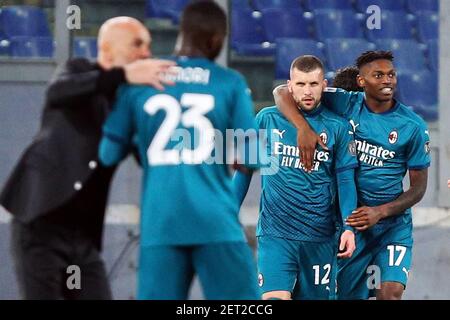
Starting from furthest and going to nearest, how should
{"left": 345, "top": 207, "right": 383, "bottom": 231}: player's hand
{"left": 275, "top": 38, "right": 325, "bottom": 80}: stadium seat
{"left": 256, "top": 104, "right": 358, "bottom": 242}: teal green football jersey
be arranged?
1. {"left": 275, "top": 38, "right": 325, "bottom": 80}: stadium seat
2. {"left": 256, "top": 104, "right": 358, "bottom": 242}: teal green football jersey
3. {"left": 345, "top": 207, "right": 383, "bottom": 231}: player's hand

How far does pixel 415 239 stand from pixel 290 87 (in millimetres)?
2296

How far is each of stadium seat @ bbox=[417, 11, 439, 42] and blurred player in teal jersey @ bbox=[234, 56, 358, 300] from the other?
2650 millimetres

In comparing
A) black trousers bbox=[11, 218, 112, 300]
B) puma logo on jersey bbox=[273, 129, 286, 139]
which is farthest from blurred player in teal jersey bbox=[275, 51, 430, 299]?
black trousers bbox=[11, 218, 112, 300]

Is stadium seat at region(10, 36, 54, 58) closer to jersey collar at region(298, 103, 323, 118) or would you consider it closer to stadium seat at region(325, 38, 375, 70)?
stadium seat at region(325, 38, 375, 70)

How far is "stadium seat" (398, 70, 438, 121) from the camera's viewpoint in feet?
30.2

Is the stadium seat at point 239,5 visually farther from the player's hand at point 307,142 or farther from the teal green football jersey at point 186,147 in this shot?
the teal green football jersey at point 186,147

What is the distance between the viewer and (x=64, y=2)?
870 cm

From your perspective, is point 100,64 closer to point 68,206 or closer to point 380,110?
point 68,206

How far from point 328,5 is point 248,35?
23.3 inches

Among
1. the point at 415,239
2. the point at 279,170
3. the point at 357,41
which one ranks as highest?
the point at 357,41
